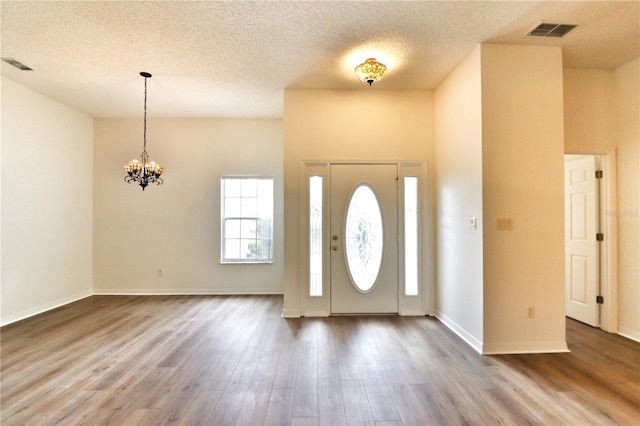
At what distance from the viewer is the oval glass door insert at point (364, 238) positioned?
3982mm

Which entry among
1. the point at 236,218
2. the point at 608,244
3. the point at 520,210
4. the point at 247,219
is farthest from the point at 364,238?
the point at 608,244

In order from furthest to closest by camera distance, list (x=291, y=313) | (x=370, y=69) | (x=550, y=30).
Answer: (x=291, y=313), (x=370, y=69), (x=550, y=30)

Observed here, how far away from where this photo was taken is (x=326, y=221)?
397 cm

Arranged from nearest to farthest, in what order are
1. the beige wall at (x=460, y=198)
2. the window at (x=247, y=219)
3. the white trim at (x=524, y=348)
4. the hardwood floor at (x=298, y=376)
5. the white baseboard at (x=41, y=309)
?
the hardwood floor at (x=298, y=376) → the white trim at (x=524, y=348) → the beige wall at (x=460, y=198) → the white baseboard at (x=41, y=309) → the window at (x=247, y=219)

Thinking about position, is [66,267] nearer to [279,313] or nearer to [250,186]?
[250,186]

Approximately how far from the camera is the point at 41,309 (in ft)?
13.6

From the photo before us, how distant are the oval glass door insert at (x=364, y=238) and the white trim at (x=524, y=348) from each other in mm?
1539

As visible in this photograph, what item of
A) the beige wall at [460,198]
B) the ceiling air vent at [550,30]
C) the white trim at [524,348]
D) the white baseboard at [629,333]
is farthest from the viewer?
the white baseboard at [629,333]

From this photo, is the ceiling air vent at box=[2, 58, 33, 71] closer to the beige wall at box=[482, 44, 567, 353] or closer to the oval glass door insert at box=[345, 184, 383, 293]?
the oval glass door insert at box=[345, 184, 383, 293]

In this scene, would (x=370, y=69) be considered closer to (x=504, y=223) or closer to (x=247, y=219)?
(x=504, y=223)

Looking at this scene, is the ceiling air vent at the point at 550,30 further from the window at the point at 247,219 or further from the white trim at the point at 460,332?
the window at the point at 247,219

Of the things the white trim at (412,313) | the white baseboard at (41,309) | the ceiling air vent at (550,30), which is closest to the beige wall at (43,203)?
the white baseboard at (41,309)

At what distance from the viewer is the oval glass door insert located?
3.98 metres

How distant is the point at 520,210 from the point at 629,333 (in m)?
2.00
